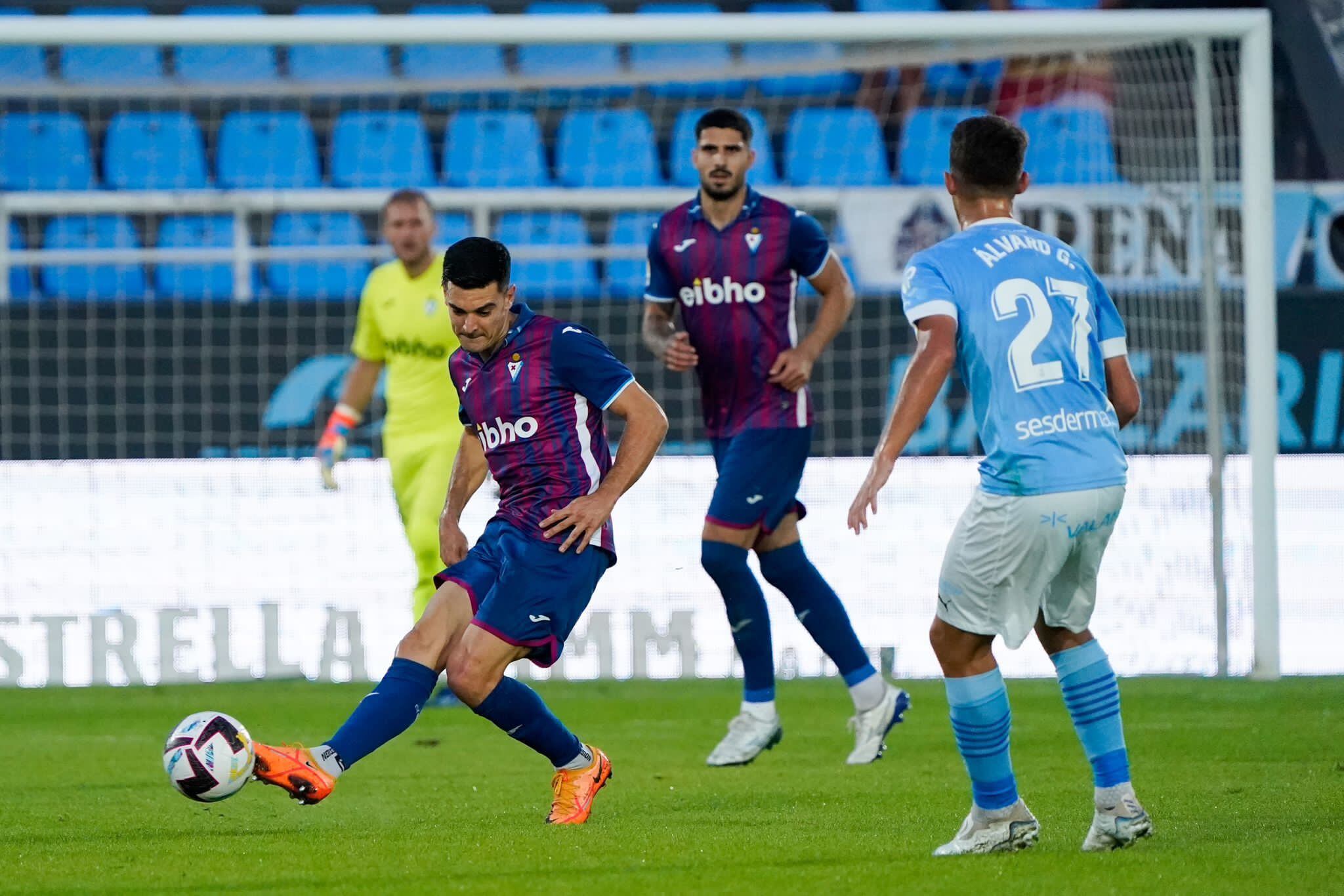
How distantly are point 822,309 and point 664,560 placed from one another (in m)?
3.85

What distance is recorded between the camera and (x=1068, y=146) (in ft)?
45.4

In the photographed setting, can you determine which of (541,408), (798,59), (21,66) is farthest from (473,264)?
(21,66)

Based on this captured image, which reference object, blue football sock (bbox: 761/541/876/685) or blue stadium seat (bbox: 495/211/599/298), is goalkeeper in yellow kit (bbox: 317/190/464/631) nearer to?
blue football sock (bbox: 761/541/876/685)

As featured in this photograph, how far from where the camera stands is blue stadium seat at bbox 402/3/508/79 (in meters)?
15.1

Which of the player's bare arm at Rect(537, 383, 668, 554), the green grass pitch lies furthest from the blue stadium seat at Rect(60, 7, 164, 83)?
the player's bare arm at Rect(537, 383, 668, 554)

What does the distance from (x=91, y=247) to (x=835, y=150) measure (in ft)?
19.8

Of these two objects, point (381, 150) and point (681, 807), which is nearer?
point (681, 807)

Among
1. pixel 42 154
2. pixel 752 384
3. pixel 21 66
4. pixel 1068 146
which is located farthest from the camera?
pixel 42 154

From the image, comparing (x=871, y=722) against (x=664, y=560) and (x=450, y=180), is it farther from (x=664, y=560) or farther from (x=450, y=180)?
(x=450, y=180)

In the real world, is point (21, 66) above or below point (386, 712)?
above

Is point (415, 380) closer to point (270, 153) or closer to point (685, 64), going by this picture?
point (685, 64)

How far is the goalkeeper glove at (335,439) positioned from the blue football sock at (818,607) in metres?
2.33

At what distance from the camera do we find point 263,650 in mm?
9023

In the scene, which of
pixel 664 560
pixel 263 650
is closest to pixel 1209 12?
pixel 664 560
